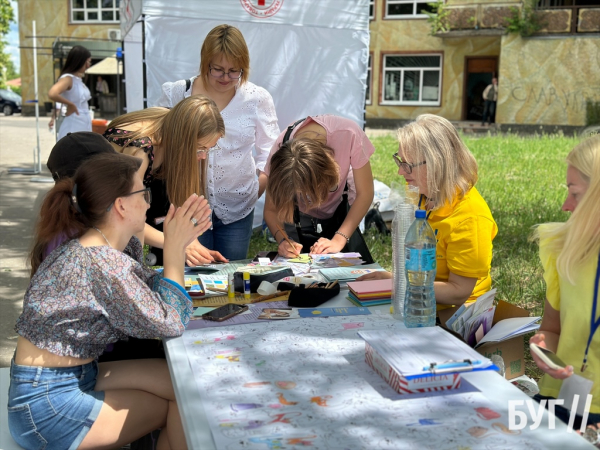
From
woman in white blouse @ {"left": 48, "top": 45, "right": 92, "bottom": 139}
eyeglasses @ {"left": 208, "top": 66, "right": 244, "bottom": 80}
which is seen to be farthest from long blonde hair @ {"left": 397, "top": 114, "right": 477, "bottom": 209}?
woman in white blouse @ {"left": 48, "top": 45, "right": 92, "bottom": 139}

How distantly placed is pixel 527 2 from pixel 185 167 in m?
20.3

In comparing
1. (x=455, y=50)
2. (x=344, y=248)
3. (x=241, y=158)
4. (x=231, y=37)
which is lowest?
(x=344, y=248)

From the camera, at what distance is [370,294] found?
2.29 m

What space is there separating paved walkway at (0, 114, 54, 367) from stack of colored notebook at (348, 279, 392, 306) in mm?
1298

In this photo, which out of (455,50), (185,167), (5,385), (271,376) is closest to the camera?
(271,376)

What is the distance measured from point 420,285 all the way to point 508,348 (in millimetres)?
413

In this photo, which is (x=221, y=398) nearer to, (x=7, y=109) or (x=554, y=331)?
(x=554, y=331)

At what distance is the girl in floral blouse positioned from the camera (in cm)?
185

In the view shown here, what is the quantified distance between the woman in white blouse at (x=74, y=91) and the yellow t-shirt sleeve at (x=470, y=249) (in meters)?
5.69

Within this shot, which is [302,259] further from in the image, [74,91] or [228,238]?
[74,91]

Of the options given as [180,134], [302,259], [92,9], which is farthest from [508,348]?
[92,9]

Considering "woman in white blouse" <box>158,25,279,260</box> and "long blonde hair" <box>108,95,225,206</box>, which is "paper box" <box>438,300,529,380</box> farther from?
"woman in white blouse" <box>158,25,279,260</box>

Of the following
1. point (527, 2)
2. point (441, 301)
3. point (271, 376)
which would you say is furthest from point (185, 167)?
point (527, 2)

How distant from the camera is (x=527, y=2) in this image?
2047cm
